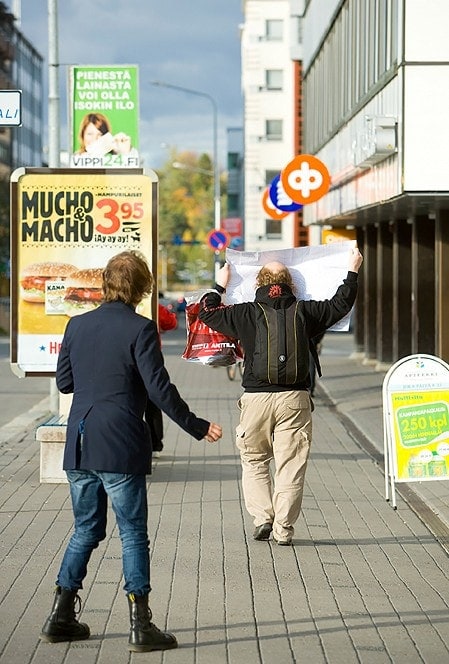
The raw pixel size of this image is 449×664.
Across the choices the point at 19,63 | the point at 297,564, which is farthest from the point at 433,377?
the point at 19,63

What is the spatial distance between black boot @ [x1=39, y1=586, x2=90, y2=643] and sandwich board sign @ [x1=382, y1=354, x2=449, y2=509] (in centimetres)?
426

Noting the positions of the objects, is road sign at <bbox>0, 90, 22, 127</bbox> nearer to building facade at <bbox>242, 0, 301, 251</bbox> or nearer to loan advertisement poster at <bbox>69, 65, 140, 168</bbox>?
loan advertisement poster at <bbox>69, 65, 140, 168</bbox>

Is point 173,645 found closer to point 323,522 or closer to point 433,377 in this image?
point 323,522

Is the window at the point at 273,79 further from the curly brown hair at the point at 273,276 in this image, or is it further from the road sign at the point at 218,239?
the curly brown hair at the point at 273,276

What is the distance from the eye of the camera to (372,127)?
17516 mm

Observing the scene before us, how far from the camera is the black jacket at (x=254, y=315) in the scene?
873 cm

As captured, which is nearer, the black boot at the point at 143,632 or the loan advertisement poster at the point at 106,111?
the black boot at the point at 143,632

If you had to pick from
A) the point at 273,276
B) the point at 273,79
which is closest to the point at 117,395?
the point at 273,276

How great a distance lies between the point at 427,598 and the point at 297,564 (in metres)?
1.13

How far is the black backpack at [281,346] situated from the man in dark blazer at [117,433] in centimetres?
239

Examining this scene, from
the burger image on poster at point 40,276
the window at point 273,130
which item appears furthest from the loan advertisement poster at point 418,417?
the window at point 273,130

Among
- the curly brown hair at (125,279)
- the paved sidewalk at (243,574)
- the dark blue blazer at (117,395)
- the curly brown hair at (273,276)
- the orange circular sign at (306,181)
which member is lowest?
the paved sidewalk at (243,574)

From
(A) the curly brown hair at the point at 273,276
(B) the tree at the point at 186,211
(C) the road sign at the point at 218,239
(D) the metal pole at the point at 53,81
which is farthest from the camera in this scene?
(B) the tree at the point at 186,211

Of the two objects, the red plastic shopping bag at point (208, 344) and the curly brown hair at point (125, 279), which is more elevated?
the curly brown hair at point (125, 279)
